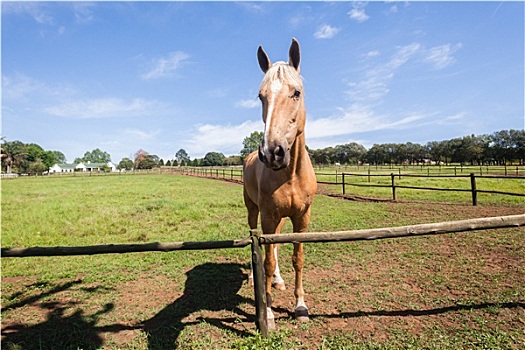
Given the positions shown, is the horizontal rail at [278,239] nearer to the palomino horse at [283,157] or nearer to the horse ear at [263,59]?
the palomino horse at [283,157]

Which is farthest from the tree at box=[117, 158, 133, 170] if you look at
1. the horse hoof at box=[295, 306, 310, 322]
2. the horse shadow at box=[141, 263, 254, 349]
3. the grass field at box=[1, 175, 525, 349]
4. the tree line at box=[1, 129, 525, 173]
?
the horse hoof at box=[295, 306, 310, 322]

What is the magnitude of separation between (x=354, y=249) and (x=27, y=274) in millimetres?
6335

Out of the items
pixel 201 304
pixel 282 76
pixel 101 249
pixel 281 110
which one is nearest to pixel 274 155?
pixel 281 110

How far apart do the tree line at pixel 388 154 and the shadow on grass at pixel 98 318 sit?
29977mm

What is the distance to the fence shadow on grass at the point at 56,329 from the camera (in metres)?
2.80

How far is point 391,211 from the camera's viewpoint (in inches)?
354

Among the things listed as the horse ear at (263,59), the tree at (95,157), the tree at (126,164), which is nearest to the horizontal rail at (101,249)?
the horse ear at (263,59)

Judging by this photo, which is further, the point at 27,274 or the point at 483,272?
the point at 27,274

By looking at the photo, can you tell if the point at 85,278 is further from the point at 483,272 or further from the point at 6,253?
the point at 483,272

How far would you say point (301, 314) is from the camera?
3074 mm

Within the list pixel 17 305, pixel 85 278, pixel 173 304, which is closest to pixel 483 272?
pixel 173 304

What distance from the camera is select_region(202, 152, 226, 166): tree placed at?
9044 cm

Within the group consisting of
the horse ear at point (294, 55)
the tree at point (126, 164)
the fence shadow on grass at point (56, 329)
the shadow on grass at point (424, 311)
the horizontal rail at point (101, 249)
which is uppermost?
the tree at point (126, 164)

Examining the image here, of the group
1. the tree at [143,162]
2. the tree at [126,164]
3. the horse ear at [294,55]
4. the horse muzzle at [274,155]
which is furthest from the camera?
the tree at [126,164]
